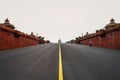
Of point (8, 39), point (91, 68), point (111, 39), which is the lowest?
point (91, 68)

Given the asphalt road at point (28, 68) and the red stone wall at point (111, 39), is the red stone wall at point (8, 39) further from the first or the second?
the red stone wall at point (111, 39)

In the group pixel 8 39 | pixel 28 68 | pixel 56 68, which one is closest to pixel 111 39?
pixel 8 39

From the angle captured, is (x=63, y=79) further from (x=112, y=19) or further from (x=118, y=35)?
(x=112, y=19)

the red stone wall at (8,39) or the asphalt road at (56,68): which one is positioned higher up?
the red stone wall at (8,39)

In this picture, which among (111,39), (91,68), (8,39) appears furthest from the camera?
(111,39)

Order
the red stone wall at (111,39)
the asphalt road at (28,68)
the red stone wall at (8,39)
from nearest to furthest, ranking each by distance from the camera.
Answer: the asphalt road at (28,68)
the red stone wall at (8,39)
the red stone wall at (111,39)

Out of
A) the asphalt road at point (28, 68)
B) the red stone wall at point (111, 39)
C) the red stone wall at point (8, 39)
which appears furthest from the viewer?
the red stone wall at point (111, 39)

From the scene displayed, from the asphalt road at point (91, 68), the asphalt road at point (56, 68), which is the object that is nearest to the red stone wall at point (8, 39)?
the asphalt road at point (56, 68)

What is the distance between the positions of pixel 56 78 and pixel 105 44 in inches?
811

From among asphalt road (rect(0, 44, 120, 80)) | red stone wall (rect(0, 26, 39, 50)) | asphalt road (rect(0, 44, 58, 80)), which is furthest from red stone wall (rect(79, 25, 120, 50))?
red stone wall (rect(0, 26, 39, 50))

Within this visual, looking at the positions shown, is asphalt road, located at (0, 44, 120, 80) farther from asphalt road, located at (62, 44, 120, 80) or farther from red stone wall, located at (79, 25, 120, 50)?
red stone wall, located at (79, 25, 120, 50)

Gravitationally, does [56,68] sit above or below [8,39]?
below

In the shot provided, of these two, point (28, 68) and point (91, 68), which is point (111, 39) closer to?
point (91, 68)

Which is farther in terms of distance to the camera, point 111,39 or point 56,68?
point 111,39
